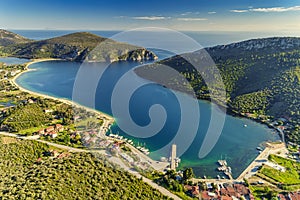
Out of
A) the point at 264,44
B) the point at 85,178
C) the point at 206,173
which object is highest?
the point at 264,44

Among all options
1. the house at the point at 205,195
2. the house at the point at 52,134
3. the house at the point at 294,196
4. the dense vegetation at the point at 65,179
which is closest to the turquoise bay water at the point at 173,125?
the house at the point at 205,195

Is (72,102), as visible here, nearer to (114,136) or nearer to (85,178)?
(114,136)

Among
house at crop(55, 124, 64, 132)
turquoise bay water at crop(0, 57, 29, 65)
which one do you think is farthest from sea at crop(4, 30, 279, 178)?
turquoise bay water at crop(0, 57, 29, 65)

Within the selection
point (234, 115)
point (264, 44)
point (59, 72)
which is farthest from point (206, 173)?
point (59, 72)

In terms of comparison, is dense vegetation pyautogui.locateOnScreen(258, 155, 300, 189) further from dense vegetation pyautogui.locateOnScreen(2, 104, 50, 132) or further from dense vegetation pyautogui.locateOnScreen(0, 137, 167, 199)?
dense vegetation pyautogui.locateOnScreen(2, 104, 50, 132)

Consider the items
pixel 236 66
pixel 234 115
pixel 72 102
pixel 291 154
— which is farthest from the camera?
pixel 236 66

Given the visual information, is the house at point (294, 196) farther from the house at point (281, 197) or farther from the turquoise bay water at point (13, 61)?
the turquoise bay water at point (13, 61)
